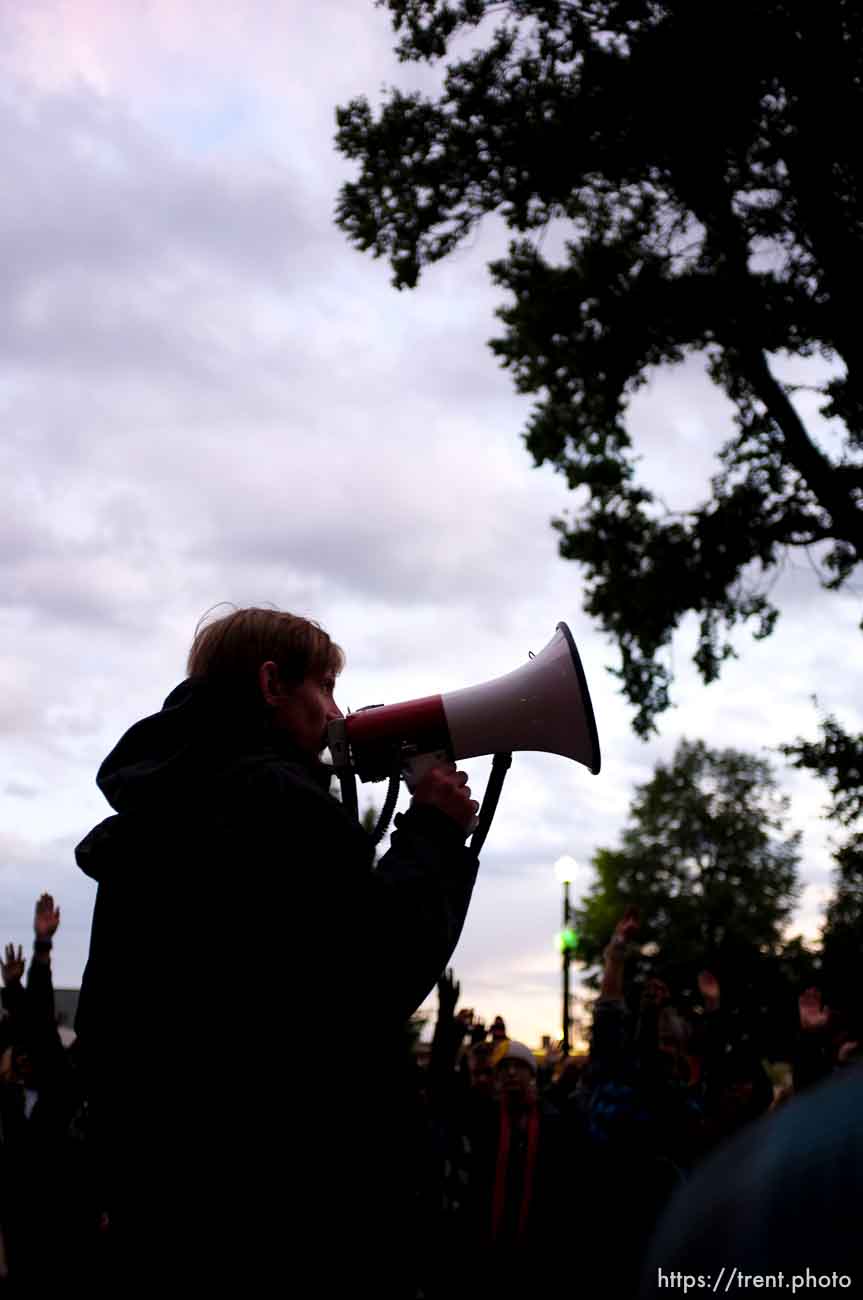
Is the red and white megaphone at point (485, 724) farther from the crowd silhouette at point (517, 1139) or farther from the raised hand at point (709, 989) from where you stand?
the raised hand at point (709, 989)

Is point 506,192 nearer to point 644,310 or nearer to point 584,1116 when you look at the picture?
point 644,310

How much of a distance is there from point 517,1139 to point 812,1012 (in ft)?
6.01

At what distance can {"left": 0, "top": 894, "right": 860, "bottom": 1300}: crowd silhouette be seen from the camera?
22.2 feet

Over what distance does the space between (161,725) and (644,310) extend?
43.3ft

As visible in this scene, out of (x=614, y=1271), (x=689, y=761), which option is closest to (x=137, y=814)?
(x=614, y=1271)

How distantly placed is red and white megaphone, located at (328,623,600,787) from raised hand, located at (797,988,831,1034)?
4.98 m

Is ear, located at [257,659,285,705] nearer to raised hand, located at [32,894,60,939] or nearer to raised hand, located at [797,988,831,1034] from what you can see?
raised hand, located at [32,894,60,939]

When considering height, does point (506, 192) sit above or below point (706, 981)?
above

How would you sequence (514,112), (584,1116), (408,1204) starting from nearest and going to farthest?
(408,1204)
(584,1116)
(514,112)

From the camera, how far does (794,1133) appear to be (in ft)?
2.88

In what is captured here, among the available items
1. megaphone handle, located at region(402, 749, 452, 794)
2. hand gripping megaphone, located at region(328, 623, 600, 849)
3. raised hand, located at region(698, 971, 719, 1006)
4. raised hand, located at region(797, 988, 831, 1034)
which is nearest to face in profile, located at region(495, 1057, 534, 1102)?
raised hand, located at region(797, 988, 831, 1034)

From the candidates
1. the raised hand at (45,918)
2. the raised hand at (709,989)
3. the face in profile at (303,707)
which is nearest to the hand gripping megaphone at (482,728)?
the face in profile at (303,707)

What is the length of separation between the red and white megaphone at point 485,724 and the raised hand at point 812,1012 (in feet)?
16.3

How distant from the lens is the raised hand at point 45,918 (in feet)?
22.8
